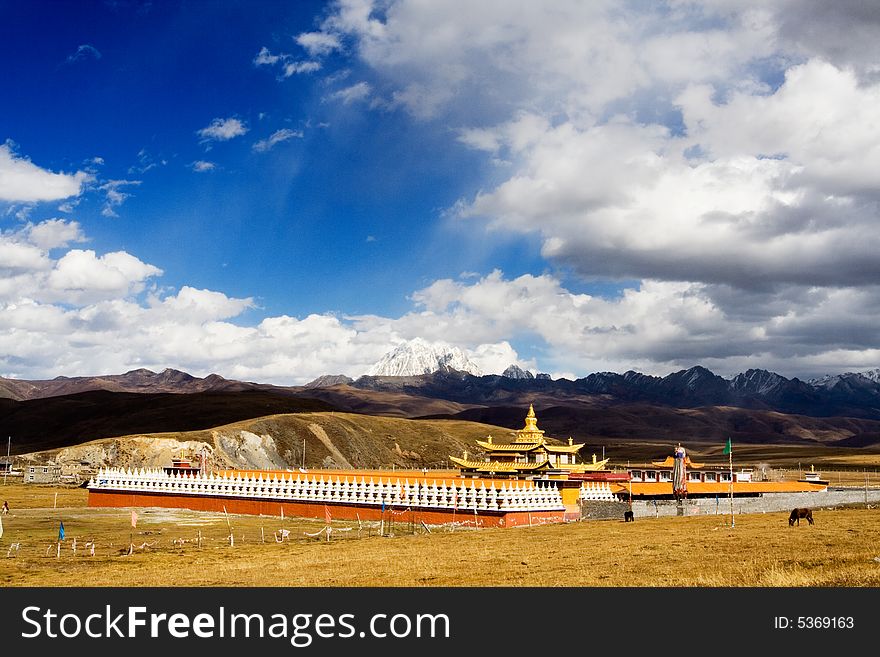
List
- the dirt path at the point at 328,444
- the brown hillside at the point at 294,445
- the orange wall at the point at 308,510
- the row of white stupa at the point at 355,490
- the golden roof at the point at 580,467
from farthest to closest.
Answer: the dirt path at the point at 328,444 < the brown hillside at the point at 294,445 < the golden roof at the point at 580,467 < the row of white stupa at the point at 355,490 < the orange wall at the point at 308,510

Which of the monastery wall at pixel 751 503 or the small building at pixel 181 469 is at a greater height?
the small building at pixel 181 469

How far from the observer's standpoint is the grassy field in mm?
22672

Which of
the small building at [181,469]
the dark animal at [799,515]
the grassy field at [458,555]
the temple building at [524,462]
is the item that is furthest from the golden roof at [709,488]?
the small building at [181,469]

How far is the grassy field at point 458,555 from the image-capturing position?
2267cm

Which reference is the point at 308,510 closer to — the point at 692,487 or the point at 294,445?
the point at 692,487

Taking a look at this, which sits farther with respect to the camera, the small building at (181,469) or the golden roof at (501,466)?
the small building at (181,469)

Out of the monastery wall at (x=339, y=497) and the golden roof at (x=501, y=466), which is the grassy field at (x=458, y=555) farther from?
the golden roof at (x=501, y=466)

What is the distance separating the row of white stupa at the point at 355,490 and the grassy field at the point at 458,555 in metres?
2.20

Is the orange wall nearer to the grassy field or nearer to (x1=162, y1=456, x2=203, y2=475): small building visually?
the grassy field

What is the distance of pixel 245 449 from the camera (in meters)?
134

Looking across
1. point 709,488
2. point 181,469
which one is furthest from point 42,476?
point 709,488

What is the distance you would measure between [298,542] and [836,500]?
2229 inches

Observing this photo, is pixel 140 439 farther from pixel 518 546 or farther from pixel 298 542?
pixel 518 546
